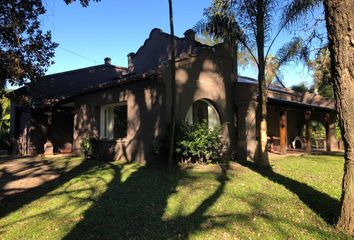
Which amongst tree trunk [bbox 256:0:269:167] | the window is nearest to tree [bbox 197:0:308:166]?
tree trunk [bbox 256:0:269:167]

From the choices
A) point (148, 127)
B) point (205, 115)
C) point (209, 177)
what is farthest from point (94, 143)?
point (209, 177)

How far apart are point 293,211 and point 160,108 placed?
6590 mm

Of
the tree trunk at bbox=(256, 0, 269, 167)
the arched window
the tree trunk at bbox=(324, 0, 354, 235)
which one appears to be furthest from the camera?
the arched window

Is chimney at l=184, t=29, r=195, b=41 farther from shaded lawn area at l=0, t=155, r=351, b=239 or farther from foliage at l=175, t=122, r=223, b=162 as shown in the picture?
shaded lawn area at l=0, t=155, r=351, b=239

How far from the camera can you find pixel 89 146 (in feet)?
49.2

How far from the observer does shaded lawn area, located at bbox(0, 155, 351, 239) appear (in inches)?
238

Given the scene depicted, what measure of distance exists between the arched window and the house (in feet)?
0.13

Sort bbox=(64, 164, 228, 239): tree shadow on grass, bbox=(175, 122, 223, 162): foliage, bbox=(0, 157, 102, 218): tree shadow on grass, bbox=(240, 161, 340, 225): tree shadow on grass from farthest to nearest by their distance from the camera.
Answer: bbox=(175, 122, 223, 162): foliage → bbox=(0, 157, 102, 218): tree shadow on grass → bbox=(240, 161, 340, 225): tree shadow on grass → bbox=(64, 164, 228, 239): tree shadow on grass

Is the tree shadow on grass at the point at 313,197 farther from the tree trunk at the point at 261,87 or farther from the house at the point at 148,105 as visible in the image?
the house at the point at 148,105

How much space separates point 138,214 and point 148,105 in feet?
21.2

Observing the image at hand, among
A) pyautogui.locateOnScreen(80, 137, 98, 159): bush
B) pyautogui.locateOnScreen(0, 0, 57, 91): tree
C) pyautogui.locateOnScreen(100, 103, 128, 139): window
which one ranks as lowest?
pyautogui.locateOnScreen(80, 137, 98, 159): bush

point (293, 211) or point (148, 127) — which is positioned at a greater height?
point (148, 127)

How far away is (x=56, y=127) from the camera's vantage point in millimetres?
19859

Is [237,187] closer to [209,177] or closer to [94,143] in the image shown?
[209,177]
